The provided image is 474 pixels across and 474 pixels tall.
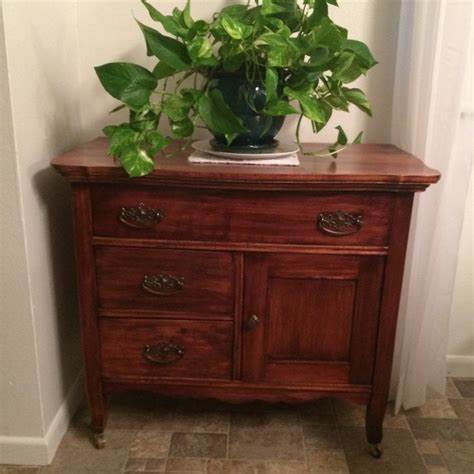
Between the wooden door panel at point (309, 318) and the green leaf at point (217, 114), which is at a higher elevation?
the green leaf at point (217, 114)

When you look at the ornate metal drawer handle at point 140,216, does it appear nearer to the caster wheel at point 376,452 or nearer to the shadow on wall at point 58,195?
the shadow on wall at point 58,195

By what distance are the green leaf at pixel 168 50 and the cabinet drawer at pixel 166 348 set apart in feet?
2.07

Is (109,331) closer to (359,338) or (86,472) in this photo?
(86,472)

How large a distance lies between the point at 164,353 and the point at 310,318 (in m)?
0.39

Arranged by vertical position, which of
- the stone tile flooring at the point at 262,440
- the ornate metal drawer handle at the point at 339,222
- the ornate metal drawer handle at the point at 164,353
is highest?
the ornate metal drawer handle at the point at 339,222

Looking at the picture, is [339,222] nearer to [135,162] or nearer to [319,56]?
[319,56]

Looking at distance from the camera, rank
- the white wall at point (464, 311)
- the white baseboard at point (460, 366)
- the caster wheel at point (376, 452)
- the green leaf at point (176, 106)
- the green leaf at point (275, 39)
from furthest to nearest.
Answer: the white baseboard at point (460, 366) < the white wall at point (464, 311) < the caster wheel at point (376, 452) < the green leaf at point (176, 106) < the green leaf at point (275, 39)

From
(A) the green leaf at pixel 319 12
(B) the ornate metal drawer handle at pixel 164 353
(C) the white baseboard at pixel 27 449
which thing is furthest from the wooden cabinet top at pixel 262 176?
(C) the white baseboard at pixel 27 449

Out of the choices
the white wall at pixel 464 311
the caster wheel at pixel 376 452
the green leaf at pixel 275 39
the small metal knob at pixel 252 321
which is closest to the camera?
the green leaf at pixel 275 39

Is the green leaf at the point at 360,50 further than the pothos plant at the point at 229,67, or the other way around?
the green leaf at the point at 360,50

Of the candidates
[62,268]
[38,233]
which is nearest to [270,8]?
[38,233]

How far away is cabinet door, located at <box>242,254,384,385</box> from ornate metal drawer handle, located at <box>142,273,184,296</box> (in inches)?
6.8

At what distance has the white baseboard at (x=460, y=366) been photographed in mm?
1785

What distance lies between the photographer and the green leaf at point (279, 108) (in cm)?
113
